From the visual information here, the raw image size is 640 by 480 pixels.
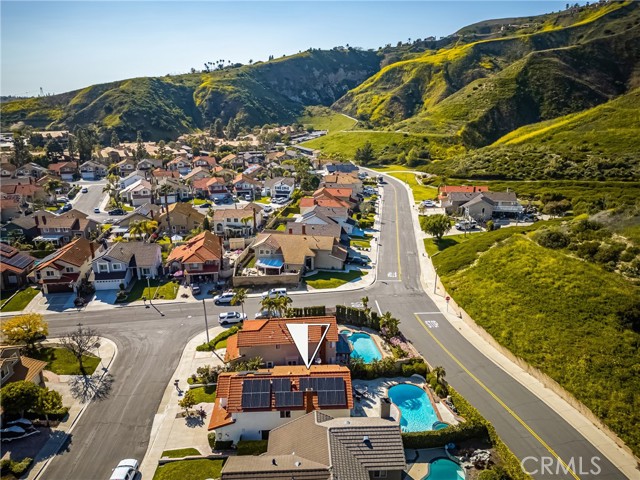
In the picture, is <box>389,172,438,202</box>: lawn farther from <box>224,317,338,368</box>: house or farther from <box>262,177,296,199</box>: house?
<box>224,317,338,368</box>: house

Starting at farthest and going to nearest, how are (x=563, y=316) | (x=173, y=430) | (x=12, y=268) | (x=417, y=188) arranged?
1. (x=417, y=188)
2. (x=12, y=268)
3. (x=563, y=316)
4. (x=173, y=430)

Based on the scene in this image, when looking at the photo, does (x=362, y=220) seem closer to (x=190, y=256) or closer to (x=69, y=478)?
(x=190, y=256)

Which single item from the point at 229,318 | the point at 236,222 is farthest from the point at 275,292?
the point at 236,222

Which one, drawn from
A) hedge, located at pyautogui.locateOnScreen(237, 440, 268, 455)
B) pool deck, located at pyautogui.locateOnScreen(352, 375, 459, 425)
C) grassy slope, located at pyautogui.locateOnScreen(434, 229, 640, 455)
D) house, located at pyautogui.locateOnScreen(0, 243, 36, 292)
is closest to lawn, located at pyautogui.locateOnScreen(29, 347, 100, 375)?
hedge, located at pyautogui.locateOnScreen(237, 440, 268, 455)

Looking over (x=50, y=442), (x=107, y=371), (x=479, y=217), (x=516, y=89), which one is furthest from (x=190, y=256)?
(x=516, y=89)

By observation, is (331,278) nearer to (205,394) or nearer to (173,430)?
(205,394)

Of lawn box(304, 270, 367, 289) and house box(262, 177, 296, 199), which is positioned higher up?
house box(262, 177, 296, 199)
